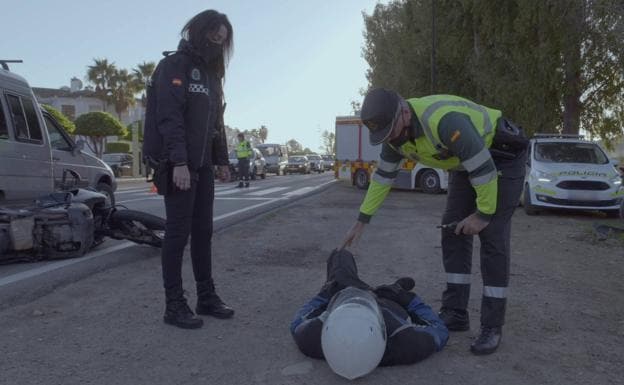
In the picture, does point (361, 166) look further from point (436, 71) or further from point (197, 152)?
point (197, 152)

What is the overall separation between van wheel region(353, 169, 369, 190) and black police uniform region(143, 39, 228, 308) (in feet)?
55.6

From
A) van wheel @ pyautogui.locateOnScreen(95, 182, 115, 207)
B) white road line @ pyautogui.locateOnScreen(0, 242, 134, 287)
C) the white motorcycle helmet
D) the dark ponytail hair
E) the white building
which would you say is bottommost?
white road line @ pyautogui.locateOnScreen(0, 242, 134, 287)

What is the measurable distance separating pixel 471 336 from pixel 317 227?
552 cm

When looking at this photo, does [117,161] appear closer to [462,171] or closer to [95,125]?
[95,125]

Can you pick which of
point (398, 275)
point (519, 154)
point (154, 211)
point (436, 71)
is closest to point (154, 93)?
point (519, 154)

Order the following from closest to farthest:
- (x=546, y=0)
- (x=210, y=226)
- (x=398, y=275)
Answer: (x=210, y=226)
(x=398, y=275)
(x=546, y=0)

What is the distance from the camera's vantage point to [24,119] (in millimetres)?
6969

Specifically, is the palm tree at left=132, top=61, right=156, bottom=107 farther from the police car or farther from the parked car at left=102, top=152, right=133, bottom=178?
the police car

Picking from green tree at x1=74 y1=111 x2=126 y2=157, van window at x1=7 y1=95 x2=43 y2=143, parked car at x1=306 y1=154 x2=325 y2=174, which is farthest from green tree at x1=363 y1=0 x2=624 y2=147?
parked car at x1=306 y1=154 x2=325 y2=174

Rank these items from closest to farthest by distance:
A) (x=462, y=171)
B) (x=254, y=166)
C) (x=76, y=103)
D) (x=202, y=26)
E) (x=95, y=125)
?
1. (x=462, y=171)
2. (x=202, y=26)
3. (x=254, y=166)
4. (x=95, y=125)
5. (x=76, y=103)

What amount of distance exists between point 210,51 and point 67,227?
10.5 feet

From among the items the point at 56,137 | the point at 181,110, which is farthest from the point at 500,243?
the point at 56,137

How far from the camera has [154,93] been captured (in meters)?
3.66

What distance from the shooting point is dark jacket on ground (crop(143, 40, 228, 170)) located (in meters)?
3.54
